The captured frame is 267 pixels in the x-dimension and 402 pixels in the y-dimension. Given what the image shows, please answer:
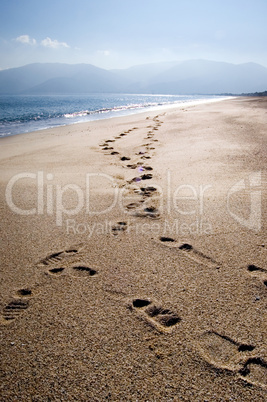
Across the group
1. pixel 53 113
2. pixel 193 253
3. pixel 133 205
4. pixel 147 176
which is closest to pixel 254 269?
pixel 193 253

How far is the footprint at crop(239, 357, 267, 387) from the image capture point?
3.72 feet

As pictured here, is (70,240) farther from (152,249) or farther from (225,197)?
(225,197)

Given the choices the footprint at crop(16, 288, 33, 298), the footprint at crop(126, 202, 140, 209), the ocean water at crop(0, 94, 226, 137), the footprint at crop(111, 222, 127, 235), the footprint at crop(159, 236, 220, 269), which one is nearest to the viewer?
the footprint at crop(16, 288, 33, 298)

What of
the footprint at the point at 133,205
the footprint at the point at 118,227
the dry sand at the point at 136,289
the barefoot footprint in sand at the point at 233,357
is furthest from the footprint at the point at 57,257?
the barefoot footprint in sand at the point at 233,357

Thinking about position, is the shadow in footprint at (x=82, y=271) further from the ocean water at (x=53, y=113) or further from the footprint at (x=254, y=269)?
the ocean water at (x=53, y=113)

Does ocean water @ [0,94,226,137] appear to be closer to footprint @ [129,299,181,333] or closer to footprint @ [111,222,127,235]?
footprint @ [111,222,127,235]

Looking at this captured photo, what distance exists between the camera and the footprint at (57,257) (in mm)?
2016

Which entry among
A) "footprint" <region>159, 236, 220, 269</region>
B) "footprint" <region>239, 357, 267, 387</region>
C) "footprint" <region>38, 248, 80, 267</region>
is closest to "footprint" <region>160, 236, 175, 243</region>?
"footprint" <region>159, 236, 220, 269</region>

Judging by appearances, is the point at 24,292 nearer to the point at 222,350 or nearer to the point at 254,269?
the point at 222,350

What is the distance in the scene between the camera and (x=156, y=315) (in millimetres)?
1501

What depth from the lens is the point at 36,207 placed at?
296 centimetres

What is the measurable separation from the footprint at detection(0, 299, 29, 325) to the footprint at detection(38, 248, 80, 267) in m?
0.39

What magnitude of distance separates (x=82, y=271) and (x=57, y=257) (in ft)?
1.01

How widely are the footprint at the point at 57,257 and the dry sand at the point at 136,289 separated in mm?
15
